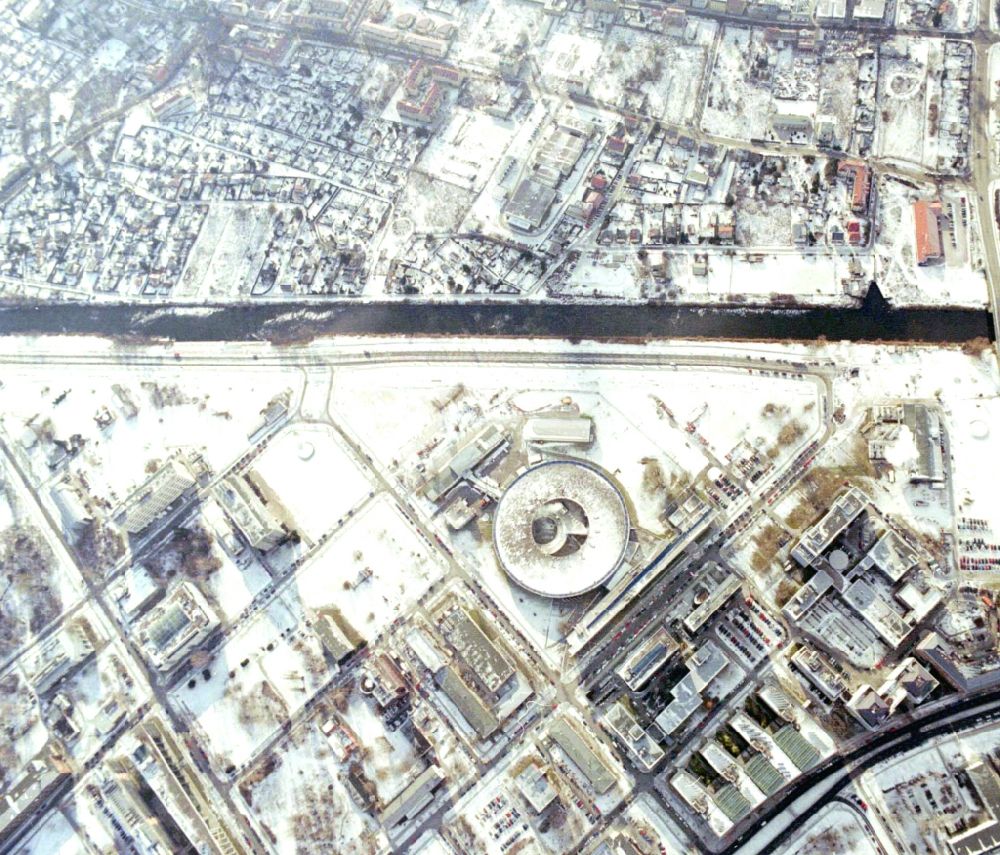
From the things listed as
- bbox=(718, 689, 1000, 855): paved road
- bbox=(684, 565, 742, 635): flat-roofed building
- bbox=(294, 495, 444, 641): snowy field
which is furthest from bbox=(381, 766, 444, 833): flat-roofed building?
bbox=(684, 565, 742, 635): flat-roofed building

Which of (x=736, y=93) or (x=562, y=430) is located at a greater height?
(x=736, y=93)

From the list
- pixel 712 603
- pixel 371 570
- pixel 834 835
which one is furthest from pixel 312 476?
pixel 834 835

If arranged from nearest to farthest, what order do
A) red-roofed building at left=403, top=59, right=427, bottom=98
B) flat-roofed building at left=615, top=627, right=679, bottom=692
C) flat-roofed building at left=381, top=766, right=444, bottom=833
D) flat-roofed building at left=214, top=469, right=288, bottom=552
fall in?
flat-roofed building at left=615, top=627, right=679, bottom=692, flat-roofed building at left=381, top=766, right=444, bottom=833, flat-roofed building at left=214, top=469, right=288, bottom=552, red-roofed building at left=403, top=59, right=427, bottom=98

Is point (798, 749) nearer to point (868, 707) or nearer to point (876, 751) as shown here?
point (868, 707)

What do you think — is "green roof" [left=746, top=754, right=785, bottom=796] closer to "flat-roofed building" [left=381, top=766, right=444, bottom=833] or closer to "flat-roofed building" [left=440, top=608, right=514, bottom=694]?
"flat-roofed building" [left=440, top=608, right=514, bottom=694]

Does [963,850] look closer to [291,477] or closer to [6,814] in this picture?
[291,477]

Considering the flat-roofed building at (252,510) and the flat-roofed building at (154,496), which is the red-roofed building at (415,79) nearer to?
the flat-roofed building at (252,510)

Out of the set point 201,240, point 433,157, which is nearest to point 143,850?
point 201,240
